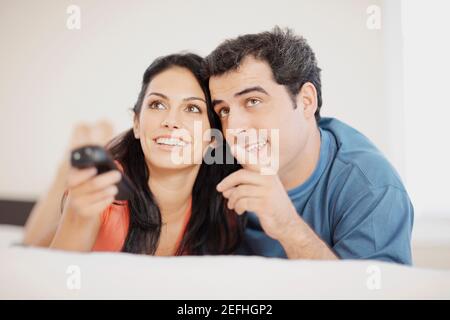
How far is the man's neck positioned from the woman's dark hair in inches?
5.8

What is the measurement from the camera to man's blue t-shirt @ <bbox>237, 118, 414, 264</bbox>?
1.28 m

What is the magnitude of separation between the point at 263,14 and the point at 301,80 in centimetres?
23

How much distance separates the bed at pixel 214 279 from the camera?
1146 millimetres

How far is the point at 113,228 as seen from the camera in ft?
4.45

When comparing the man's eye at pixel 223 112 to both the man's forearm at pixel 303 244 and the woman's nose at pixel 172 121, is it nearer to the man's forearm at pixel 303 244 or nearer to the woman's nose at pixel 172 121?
the woman's nose at pixel 172 121

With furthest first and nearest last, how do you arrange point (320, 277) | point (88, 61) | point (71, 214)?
point (88, 61), point (71, 214), point (320, 277)

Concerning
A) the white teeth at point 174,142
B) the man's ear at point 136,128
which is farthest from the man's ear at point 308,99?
the man's ear at point 136,128

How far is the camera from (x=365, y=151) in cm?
137

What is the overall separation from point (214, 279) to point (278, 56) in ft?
2.05

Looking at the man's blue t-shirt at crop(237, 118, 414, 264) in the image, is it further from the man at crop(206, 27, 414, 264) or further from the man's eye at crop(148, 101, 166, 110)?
the man's eye at crop(148, 101, 166, 110)

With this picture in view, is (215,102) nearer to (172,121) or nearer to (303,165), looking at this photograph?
(172,121)

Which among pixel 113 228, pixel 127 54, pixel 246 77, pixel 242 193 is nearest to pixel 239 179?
pixel 242 193
